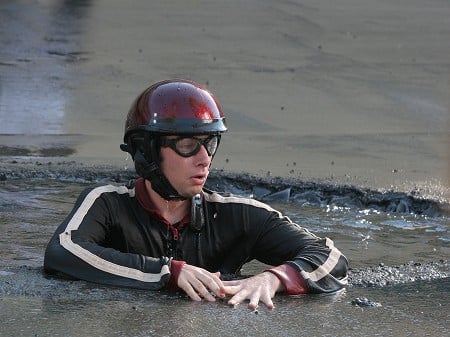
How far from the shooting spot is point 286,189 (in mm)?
8695

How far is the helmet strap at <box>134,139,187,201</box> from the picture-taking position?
18.2 feet

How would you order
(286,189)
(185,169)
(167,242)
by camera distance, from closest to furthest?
(185,169), (167,242), (286,189)

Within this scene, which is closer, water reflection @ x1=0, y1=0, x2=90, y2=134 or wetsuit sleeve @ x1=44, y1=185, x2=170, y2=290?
wetsuit sleeve @ x1=44, y1=185, x2=170, y2=290

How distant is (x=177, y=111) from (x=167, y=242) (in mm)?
637

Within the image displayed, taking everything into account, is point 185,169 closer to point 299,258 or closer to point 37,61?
point 299,258

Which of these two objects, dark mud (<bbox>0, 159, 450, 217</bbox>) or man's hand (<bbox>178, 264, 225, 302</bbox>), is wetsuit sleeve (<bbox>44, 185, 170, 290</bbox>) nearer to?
man's hand (<bbox>178, 264, 225, 302</bbox>)

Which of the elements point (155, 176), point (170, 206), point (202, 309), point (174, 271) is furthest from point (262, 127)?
point (202, 309)

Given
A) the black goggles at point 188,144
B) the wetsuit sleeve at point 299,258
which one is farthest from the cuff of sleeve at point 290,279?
the black goggles at point 188,144

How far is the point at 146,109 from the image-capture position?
18.2ft

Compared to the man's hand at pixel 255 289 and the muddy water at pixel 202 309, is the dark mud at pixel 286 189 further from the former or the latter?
the man's hand at pixel 255 289

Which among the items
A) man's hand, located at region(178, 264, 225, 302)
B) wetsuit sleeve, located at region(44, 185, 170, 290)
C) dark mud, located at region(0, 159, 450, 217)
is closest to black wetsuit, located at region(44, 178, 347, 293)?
wetsuit sleeve, located at region(44, 185, 170, 290)

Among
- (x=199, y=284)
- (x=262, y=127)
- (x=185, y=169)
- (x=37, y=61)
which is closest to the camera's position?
(x=199, y=284)

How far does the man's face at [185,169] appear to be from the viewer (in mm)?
5488

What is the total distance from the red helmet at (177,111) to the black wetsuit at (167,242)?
39 centimetres
